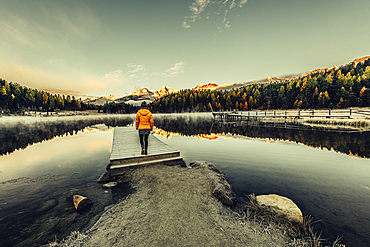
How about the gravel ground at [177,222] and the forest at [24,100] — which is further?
the forest at [24,100]

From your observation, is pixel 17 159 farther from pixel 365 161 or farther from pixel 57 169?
pixel 365 161

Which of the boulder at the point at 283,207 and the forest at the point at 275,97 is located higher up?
the forest at the point at 275,97

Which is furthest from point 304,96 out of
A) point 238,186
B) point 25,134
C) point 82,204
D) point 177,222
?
point 25,134

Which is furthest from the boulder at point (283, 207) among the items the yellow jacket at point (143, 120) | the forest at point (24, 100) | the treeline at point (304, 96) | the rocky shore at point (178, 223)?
the forest at point (24, 100)

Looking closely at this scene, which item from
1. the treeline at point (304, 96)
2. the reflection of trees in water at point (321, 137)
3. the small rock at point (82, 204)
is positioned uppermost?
the treeline at point (304, 96)

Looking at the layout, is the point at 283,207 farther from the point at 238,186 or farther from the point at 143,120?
the point at 143,120

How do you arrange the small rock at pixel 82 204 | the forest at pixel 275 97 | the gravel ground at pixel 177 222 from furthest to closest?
the forest at pixel 275 97
the small rock at pixel 82 204
the gravel ground at pixel 177 222

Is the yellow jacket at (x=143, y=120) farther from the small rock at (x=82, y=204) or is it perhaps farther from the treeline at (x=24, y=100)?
the treeline at (x=24, y=100)

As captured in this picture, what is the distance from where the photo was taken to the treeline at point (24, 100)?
401ft

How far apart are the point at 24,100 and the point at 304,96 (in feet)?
760

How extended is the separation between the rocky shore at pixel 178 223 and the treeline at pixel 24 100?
181124mm

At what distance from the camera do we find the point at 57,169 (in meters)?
10.4

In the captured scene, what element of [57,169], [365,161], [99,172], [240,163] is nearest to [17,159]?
[57,169]

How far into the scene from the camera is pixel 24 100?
132500 millimetres
